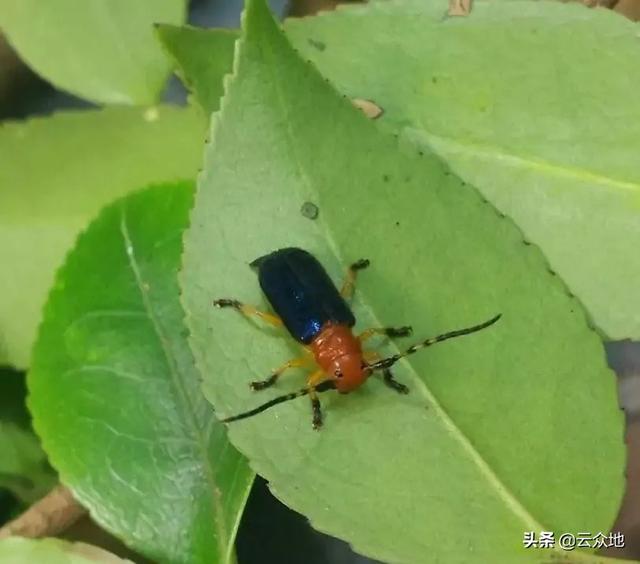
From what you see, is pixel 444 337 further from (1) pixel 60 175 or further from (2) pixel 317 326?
(1) pixel 60 175

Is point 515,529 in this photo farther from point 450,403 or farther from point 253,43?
point 253,43

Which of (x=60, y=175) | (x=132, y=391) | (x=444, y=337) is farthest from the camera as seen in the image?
(x=60, y=175)

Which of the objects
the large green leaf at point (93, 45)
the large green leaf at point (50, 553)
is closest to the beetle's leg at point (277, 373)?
the large green leaf at point (50, 553)

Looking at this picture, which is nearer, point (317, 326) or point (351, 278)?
point (351, 278)

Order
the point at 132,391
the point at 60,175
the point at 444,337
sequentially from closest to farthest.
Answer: the point at 444,337
the point at 132,391
the point at 60,175

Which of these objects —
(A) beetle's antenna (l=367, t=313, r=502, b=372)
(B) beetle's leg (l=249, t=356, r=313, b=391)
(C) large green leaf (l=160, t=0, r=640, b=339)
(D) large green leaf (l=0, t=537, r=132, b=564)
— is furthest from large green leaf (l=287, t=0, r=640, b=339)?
(D) large green leaf (l=0, t=537, r=132, b=564)

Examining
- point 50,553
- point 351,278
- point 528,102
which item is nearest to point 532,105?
point 528,102

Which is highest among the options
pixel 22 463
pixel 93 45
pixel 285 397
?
pixel 93 45
